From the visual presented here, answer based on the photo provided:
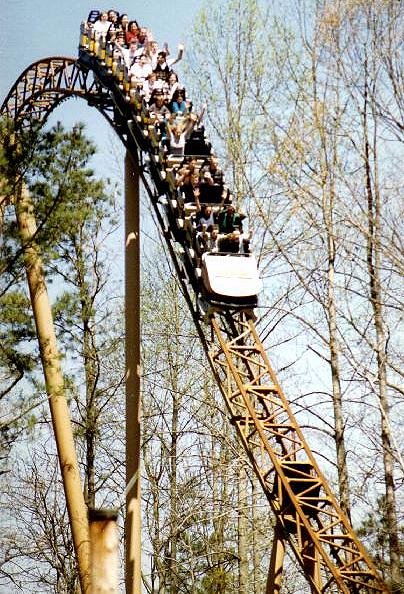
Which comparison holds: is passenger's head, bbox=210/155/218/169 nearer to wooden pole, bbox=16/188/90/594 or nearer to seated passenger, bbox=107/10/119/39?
wooden pole, bbox=16/188/90/594

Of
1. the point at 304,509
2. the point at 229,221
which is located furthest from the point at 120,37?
the point at 304,509

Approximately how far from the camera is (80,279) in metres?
16.4

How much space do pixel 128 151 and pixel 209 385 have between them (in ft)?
20.1

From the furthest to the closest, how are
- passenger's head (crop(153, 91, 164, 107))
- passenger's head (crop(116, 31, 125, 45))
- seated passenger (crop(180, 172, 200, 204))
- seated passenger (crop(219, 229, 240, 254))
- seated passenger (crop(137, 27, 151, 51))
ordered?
seated passenger (crop(137, 27, 151, 51)) < passenger's head (crop(116, 31, 125, 45)) < passenger's head (crop(153, 91, 164, 107)) < seated passenger (crop(180, 172, 200, 204)) < seated passenger (crop(219, 229, 240, 254))

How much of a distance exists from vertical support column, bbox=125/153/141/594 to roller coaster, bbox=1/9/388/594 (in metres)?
0.64

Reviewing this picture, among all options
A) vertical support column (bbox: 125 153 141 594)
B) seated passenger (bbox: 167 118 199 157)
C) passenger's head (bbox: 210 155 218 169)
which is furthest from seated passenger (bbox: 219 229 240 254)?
vertical support column (bbox: 125 153 141 594)

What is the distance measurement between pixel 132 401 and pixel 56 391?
1.45 meters

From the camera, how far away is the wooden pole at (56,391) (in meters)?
11.6

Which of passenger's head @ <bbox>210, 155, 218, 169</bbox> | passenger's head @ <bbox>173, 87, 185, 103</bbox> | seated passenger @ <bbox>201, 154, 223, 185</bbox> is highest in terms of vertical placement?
passenger's head @ <bbox>173, 87, 185, 103</bbox>

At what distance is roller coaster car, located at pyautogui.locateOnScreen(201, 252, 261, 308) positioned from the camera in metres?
8.90

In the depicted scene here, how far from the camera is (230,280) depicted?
29.3ft

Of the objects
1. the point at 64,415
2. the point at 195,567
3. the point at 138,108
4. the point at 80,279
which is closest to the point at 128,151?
the point at 138,108

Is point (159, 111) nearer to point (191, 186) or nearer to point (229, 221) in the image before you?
point (191, 186)

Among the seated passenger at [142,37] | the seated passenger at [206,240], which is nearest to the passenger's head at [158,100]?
the seated passenger at [142,37]
